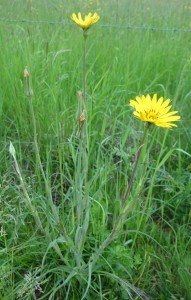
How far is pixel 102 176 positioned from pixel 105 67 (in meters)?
1.08

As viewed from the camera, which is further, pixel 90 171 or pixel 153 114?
pixel 90 171

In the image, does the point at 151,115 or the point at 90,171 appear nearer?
the point at 151,115

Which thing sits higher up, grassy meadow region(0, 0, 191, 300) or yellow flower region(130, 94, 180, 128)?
yellow flower region(130, 94, 180, 128)

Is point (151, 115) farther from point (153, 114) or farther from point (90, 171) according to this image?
point (90, 171)

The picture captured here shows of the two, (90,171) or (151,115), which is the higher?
(151,115)

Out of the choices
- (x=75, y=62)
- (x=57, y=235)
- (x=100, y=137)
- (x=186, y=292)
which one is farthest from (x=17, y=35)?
(x=186, y=292)

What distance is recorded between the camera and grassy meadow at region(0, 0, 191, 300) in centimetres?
128

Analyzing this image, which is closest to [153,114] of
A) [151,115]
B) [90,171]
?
[151,115]

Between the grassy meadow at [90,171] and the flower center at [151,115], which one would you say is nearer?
the flower center at [151,115]

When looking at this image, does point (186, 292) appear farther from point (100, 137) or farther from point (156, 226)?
Result: point (100, 137)

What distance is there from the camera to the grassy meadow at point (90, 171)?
50.4 inches

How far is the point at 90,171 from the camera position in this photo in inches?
66.8

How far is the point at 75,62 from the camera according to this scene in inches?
97.5

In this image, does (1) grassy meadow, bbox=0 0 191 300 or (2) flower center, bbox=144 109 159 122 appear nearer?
(2) flower center, bbox=144 109 159 122
